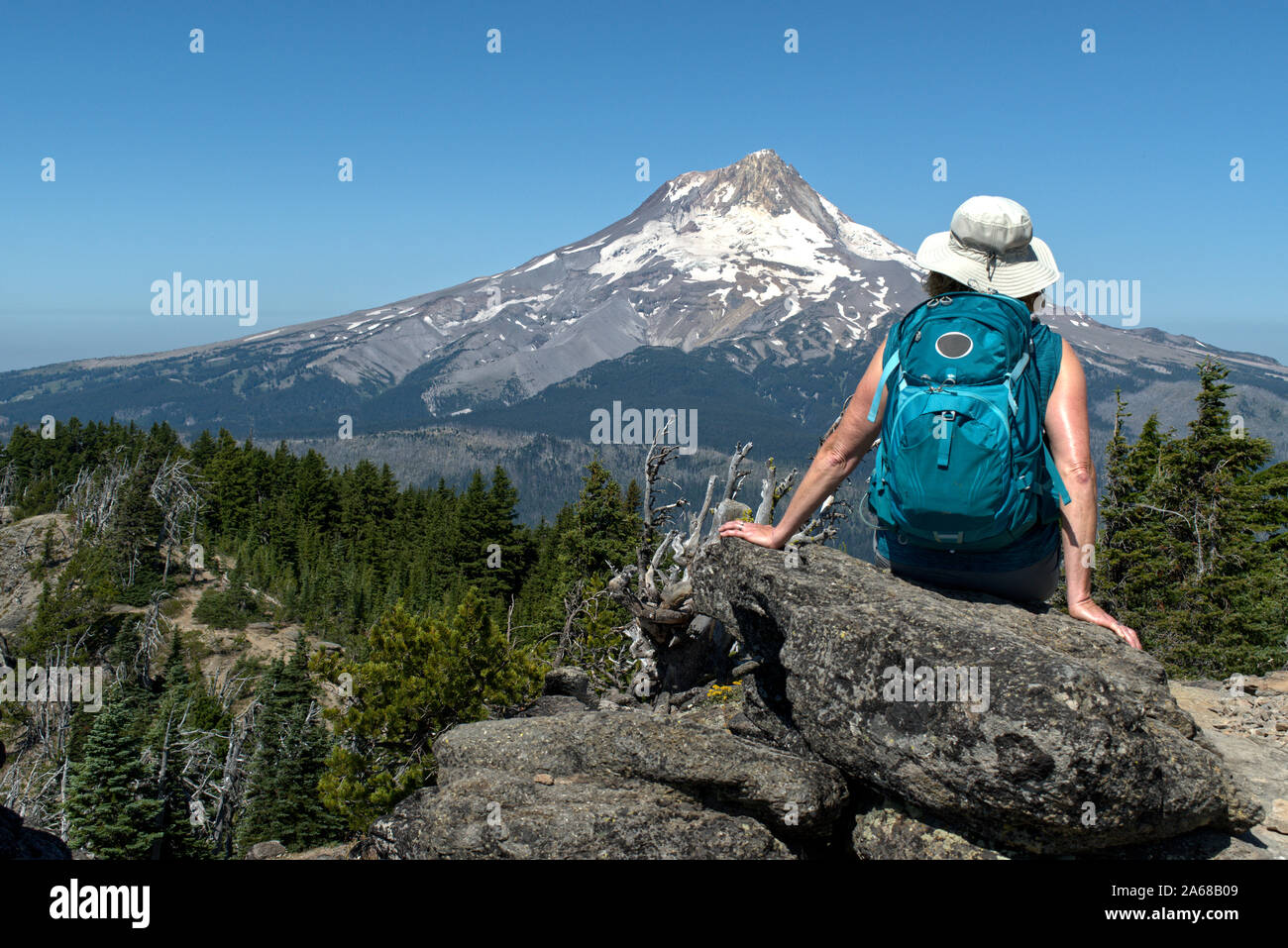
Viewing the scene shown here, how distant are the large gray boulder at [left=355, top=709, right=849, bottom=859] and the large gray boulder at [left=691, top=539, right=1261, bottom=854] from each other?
44 cm

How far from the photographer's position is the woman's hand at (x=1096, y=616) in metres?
5.70

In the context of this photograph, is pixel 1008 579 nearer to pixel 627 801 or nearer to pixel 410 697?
pixel 627 801

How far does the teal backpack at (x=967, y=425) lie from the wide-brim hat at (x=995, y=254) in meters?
0.33

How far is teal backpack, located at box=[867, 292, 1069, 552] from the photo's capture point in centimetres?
477

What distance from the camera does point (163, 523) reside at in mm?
76688

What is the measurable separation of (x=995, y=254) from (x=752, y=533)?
8.85 ft

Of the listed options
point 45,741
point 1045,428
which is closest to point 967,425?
point 1045,428

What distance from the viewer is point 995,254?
18.1 ft

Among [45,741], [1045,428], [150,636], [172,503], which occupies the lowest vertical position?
[45,741]

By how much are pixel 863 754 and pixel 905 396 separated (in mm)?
2354

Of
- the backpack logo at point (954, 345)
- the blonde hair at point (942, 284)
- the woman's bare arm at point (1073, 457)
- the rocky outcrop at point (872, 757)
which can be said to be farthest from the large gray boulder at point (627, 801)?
the blonde hair at point (942, 284)

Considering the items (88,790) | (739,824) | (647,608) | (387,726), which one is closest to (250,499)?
(88,790)

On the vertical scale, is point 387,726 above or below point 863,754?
below
